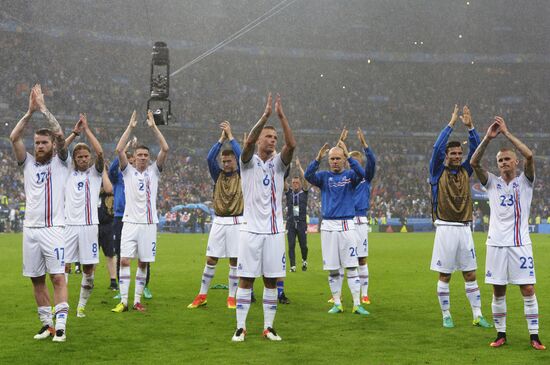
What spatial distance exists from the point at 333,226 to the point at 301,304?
1.83m

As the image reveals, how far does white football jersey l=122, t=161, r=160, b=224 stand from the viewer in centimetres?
1098

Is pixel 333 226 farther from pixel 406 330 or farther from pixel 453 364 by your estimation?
pixel 453 364

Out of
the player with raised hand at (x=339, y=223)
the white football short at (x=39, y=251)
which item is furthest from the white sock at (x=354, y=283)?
the white football short at (x=39, y=251)

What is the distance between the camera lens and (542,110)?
205 feet

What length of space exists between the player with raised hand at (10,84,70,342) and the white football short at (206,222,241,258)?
354 centimetres

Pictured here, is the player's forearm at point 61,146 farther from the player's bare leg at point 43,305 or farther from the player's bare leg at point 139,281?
the player's bare leg at point 139,281

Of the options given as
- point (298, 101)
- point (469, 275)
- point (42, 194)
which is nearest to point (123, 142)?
point (42, 194)

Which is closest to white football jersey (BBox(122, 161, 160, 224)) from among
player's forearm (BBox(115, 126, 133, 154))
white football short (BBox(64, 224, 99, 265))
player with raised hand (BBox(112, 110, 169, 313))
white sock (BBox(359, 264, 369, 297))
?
player with raised hand (BBox(112, 110, 169, 313))

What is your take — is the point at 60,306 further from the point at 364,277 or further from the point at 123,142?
the point at 364,277

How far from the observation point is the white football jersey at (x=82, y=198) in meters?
10.2

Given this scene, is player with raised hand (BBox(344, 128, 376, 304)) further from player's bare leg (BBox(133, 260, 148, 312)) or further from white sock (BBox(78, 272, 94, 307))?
white sock (BBox(78, 272, 94, 307))

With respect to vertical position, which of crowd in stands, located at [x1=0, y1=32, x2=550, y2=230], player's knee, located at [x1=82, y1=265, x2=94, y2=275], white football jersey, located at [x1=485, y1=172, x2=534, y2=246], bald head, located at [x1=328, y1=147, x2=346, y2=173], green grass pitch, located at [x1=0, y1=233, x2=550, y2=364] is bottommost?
green grass pitch, located at [x1=0, y1=233, x2=550, y2=364]

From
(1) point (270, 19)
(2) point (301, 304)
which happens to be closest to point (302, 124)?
(1) point (270, 19)

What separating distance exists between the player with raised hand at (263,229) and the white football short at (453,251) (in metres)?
2.31
